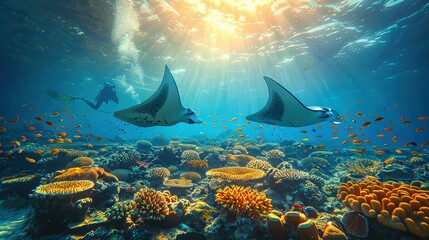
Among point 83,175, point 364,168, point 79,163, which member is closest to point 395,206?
point 83,175

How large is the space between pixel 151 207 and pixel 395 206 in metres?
4.97

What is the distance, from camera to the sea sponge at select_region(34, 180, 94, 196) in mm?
4690

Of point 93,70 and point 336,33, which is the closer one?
point 336,33

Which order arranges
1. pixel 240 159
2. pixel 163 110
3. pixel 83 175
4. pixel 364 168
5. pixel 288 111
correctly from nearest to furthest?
pixel 163 110 → pixel 288 111 → pixel 83 175 → pixel 240 159 → pixel 364 168

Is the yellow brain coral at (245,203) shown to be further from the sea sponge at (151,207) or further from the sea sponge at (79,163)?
the sea sponge at (79,163)

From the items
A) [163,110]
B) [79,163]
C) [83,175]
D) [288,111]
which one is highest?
[288,111]

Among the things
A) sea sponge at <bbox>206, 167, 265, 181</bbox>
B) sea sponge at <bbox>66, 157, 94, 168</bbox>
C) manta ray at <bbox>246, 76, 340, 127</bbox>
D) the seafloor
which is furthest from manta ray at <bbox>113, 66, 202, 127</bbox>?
sea sponge at <bbox>66, 157, 94, 168</bbox>

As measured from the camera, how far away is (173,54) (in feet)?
77.4

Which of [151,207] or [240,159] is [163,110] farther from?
[240,159]

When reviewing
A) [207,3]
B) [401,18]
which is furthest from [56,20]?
[401,18]

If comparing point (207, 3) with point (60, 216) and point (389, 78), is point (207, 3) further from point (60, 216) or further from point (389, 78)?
point (389, 78)

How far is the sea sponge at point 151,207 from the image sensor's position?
170 inches

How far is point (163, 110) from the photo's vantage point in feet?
12.0

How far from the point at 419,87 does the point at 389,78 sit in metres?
11.9
